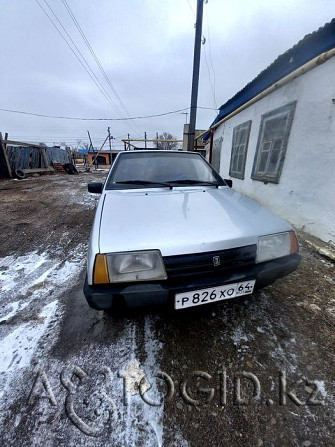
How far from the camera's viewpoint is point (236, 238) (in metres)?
1.36

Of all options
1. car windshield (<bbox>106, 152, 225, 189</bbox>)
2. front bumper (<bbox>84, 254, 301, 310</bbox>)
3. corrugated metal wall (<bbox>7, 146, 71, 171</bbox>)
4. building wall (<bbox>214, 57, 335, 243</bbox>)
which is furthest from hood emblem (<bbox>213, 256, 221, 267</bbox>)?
corrugated metal wall (<bbox>7, 146, 71, 171</bbox>)

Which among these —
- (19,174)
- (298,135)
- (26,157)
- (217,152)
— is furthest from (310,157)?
(26,157)

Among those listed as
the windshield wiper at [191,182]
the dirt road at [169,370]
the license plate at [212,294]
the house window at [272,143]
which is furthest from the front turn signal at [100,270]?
the house window at [272,143]

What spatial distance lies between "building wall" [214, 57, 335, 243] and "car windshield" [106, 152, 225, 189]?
1.81 metres

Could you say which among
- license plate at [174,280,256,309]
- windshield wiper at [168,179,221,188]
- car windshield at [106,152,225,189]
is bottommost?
license plate at [174,280,256,309]

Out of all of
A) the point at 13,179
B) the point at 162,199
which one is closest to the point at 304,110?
the point at 162,199

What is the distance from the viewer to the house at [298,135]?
2.92m

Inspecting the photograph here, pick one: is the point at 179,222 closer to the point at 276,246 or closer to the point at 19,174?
the point at 276,246

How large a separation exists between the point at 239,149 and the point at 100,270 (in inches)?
241

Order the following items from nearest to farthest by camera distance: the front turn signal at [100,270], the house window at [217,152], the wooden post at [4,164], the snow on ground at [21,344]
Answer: the front turn signal at [100,270] < the snow on ground at [21,344] < the house window at [217,152] < the wooden post at [4,164]

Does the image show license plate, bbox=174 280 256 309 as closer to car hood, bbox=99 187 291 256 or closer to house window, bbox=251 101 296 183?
car hood, bbox=99 187 291 256

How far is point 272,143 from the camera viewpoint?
4.28 meters

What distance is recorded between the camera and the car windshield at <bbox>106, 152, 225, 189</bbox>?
223 centimetres

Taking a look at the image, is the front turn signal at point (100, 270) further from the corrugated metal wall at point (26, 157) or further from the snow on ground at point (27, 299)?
the corrugated metal wall at point (26, 157)
